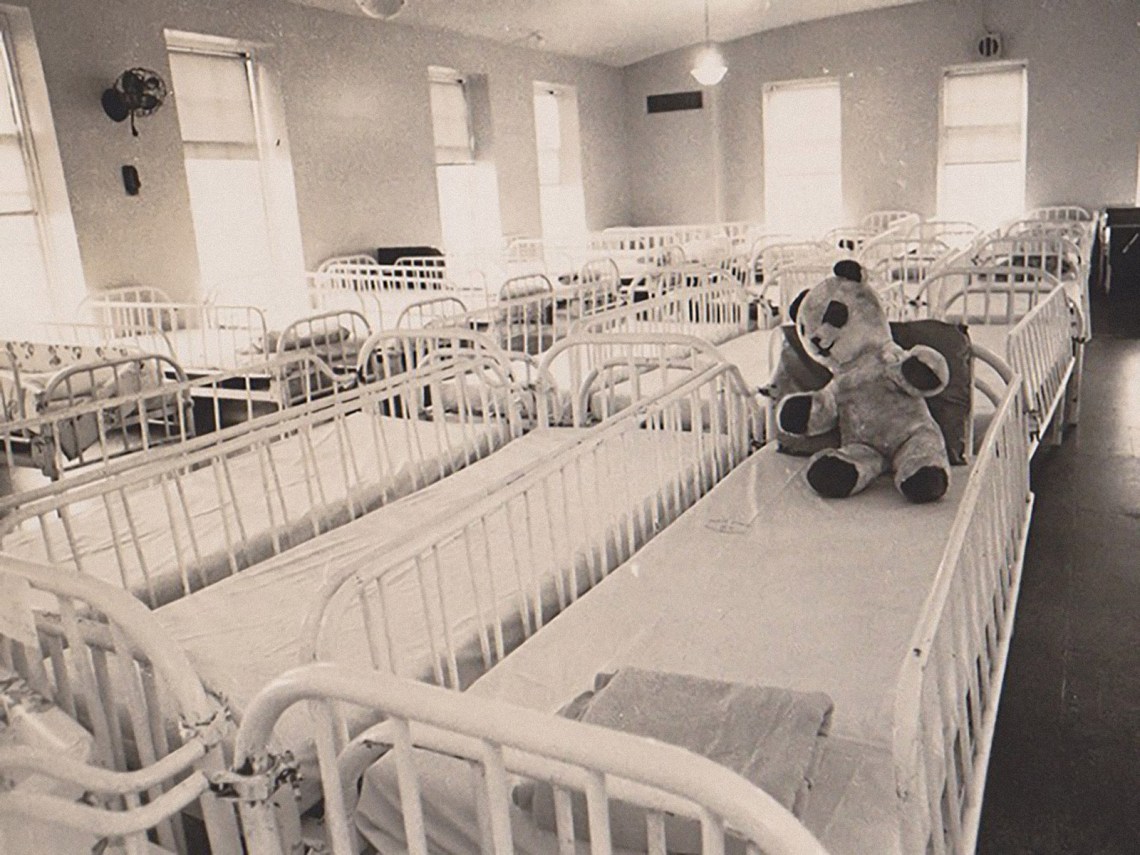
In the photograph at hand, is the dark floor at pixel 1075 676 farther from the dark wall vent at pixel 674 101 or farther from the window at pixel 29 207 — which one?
the dark wall vent at pixel 674 101

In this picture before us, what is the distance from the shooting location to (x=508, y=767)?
1.15 metres

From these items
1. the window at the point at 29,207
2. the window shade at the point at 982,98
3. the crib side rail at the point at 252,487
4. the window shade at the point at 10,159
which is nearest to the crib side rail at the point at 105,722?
→ the crib side rail at the point at 252,487

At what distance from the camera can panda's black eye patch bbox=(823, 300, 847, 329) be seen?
111 inches

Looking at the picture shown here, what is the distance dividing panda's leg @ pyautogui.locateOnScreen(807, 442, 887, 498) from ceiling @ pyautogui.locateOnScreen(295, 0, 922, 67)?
537 centimetres

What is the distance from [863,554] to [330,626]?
125cm

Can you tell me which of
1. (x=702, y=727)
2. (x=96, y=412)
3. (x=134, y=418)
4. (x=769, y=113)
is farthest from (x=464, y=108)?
(x=702, y=727)

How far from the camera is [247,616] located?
215cm

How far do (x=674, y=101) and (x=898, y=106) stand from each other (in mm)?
2136

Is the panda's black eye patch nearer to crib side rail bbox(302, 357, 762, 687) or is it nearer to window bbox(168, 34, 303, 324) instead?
crib side rail bbox(302, 357, 762, 687)

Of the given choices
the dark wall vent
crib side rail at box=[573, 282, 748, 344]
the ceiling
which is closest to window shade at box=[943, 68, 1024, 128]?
the ceiling

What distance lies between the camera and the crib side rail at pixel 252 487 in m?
2.40

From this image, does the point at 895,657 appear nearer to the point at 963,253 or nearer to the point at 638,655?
the point at 638,655

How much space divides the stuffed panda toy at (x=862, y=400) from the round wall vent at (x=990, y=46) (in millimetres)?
7170

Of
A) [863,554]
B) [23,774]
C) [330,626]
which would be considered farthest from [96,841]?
[863,554]
